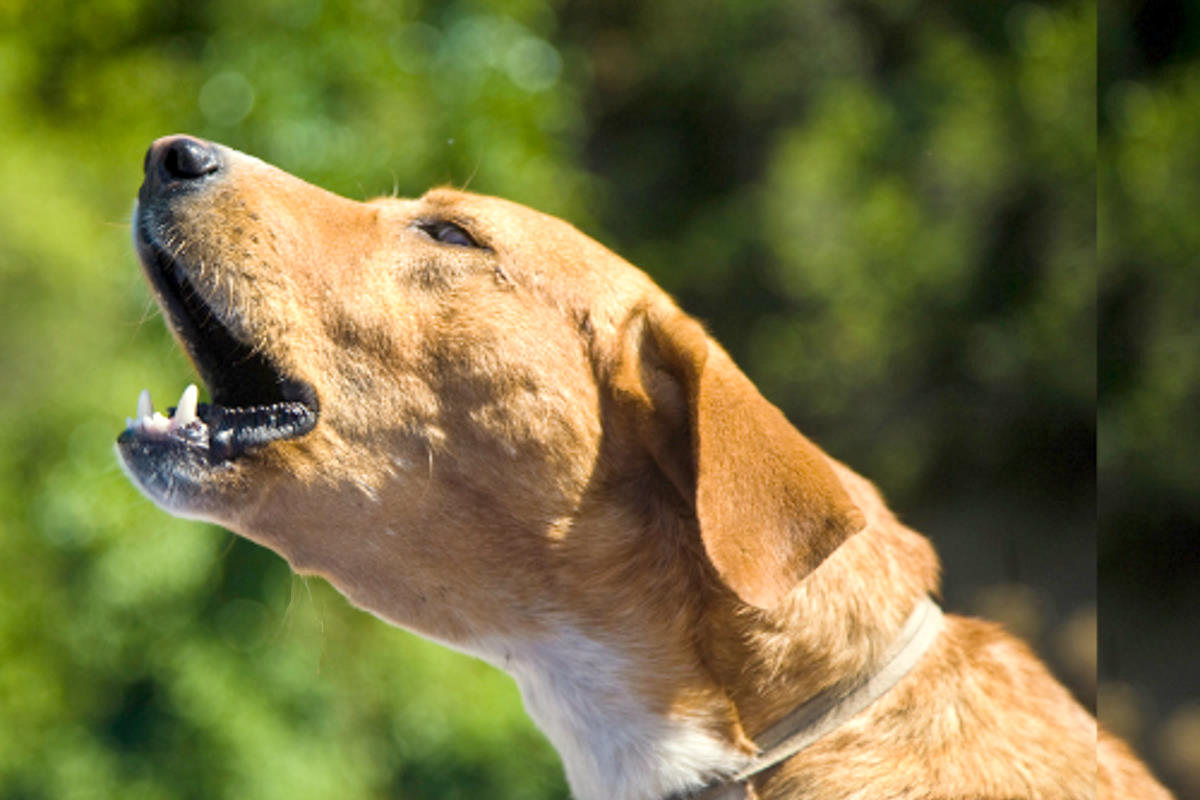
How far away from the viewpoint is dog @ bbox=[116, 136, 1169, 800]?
2.63 meters

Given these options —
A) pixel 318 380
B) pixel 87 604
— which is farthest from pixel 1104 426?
pixel 87 604

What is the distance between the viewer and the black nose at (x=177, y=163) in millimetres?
2787

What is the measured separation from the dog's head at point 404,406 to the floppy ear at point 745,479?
1 cm

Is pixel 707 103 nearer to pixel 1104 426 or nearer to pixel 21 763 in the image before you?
pixel 21 763

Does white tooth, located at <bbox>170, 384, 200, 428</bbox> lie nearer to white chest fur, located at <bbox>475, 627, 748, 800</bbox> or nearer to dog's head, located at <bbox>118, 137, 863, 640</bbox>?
dog's head, located at <bbox>118, 137, 863, 640</bbox>

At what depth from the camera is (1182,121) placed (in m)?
2.04

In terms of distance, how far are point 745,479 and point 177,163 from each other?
4.74ft

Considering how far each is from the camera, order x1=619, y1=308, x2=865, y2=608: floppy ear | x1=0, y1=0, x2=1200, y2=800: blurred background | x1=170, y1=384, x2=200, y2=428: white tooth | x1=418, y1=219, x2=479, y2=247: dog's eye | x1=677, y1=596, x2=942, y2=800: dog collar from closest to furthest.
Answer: x1=0, y1=0, x2=1200, y2=800: blurred background < x1=619, y1=308, x2=865, y2=608: floppy ear < x1=677, y1=596, x2=942, y2=800: dog collar < x1=170, y1=384, x2=200, y2=428: white tooth < x1=418, y1=219, x2=479, y2=247: dog's eye

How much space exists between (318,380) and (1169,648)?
1.74 meters

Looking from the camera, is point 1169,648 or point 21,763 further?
point 21,763

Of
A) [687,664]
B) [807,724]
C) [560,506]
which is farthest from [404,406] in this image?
[807,724]

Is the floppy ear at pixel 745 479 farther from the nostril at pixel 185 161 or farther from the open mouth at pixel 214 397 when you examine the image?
the nostril at pixel 185 161

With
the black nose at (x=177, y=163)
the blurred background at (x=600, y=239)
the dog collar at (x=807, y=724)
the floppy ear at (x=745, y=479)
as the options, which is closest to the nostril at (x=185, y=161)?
the black nose at (x=177, y=163)

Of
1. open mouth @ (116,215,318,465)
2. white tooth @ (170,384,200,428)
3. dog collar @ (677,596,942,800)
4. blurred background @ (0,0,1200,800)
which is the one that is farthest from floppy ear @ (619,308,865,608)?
white tooth @ (170,384,200,428)
